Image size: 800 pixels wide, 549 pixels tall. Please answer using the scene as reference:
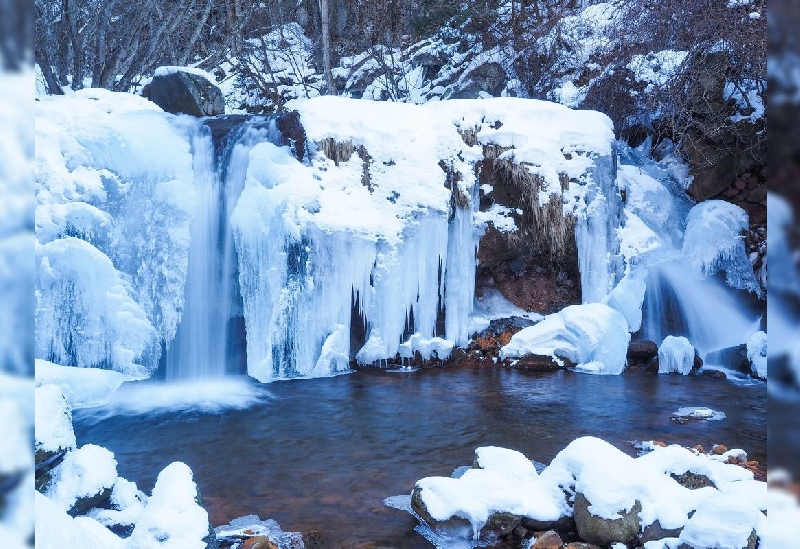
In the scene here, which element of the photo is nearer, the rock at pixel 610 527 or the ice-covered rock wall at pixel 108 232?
the rock at pixel 610 527

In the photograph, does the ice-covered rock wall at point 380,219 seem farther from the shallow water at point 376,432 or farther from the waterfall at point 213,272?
the shallow water at point 376,432

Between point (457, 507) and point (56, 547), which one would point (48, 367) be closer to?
point (457, 507)

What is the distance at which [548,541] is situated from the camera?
3.02 meters

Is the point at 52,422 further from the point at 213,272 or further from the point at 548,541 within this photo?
the point at 213,272

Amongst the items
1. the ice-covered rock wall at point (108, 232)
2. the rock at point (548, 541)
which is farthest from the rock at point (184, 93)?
the rock at point (548, 541)

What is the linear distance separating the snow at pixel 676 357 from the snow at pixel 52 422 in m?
6.09

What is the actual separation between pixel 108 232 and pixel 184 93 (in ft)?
8.33

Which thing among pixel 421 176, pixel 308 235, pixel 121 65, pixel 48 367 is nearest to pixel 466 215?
pixel 421 176

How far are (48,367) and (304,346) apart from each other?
248 cm

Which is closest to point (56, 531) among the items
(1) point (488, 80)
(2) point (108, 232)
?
(2) point (108, 232)

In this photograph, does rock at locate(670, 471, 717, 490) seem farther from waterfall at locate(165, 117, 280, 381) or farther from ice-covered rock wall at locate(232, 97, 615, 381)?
waterfall at locate(165, 117, 280, 381)

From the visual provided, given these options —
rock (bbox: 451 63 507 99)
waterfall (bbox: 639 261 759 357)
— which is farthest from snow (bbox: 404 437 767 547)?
rock (bbox: 451 63 507 99)

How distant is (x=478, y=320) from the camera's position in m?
7.96

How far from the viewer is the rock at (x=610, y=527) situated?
2.97 meters
